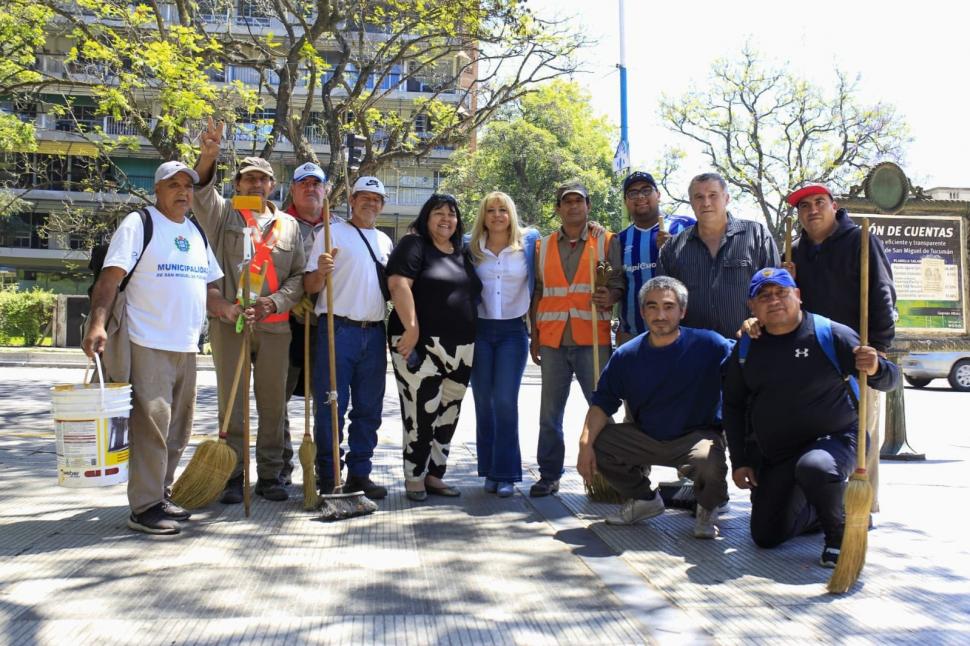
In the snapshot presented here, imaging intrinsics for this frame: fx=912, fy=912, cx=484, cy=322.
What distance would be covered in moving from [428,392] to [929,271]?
501 cm

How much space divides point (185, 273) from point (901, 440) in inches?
252

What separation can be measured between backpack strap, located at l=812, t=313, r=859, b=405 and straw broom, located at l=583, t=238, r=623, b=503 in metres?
1.42

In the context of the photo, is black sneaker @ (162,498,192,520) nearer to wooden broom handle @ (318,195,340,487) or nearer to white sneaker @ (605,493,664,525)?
wooden broom handle @ (318,195,340,487)

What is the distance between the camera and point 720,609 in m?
3.74

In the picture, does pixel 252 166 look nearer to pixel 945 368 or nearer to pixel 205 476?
pixel 205 476

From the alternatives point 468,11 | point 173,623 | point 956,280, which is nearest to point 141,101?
point 468,11

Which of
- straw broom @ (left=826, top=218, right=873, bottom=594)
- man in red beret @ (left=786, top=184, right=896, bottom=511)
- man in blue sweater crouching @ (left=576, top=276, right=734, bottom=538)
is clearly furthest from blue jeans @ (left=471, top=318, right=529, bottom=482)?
straw broom @ (left=826, top=218, right=873, bottom=594)

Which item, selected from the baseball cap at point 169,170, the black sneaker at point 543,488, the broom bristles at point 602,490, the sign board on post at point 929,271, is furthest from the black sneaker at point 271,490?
the sign board on post at point 929,271

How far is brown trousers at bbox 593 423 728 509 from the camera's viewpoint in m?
4.97

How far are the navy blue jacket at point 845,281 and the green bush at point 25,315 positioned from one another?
81.1ft

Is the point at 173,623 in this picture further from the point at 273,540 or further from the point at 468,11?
the point at 468,11

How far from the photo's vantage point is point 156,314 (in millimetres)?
4926

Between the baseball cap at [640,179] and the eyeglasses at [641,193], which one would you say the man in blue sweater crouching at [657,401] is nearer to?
the eyeglasses at [641,193]

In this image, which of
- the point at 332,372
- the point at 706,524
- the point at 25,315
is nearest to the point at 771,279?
the point at 706,524
